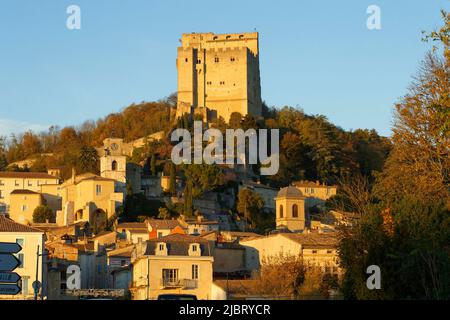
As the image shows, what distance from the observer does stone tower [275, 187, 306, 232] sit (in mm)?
83812

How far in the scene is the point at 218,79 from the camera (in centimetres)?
13062

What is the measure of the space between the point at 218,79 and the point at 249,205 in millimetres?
34753

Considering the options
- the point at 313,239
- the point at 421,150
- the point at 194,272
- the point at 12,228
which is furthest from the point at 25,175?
the point at 421,150

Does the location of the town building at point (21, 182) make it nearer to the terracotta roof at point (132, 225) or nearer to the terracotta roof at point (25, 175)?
the terracotta roof at point (25, 175)

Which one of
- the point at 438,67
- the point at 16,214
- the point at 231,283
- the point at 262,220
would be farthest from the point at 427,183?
the point at 16,214

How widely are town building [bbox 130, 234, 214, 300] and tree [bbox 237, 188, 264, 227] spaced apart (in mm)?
41180

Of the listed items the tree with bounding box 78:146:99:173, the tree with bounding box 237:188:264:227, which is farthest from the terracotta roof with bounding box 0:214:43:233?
the tree with bounding box 78:146:99:173

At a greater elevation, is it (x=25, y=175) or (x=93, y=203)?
(x=25, y=175)

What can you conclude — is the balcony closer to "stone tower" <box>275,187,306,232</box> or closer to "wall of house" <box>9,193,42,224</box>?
"stone tower" <box>275,187,306,232</box>

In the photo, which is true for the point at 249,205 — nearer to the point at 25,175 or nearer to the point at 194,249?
the point at 25,175

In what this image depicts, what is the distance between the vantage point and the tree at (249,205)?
324ft

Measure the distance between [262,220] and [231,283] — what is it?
43.5m
